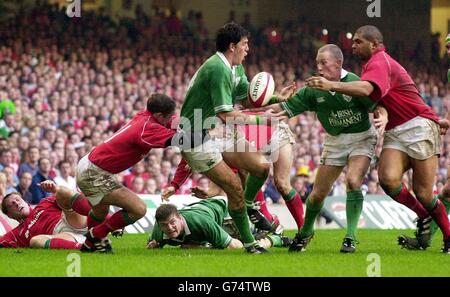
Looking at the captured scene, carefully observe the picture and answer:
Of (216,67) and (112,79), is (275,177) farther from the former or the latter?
(112,79)

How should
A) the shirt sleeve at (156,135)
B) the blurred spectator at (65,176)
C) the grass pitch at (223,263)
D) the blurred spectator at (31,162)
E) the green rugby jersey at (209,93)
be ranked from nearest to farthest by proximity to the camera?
the grass pitch at (223,263) < the shirt sleeve at (156,135) < the green rugby jersey at (209,93) < the blurred spectator at (31,162) < the blurred spectator at (65,176)

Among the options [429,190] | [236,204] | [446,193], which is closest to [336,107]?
[429,190]

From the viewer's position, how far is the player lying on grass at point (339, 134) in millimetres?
9844

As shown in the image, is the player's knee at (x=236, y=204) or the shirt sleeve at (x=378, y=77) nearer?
the shirt sleeve at (x=378, y=77)

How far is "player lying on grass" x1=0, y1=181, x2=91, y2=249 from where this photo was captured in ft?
34.9

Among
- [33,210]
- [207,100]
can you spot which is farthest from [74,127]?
[207,100]

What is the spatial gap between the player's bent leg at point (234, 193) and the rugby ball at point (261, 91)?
0.77 m

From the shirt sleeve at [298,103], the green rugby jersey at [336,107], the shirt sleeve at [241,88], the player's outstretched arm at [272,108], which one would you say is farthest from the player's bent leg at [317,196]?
the shirt sleeve at [241,88]

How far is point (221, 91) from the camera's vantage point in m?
9.43

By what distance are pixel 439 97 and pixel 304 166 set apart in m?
7.01

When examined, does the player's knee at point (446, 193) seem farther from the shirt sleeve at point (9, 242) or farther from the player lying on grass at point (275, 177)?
the shirt sleeve at point (9, 242)

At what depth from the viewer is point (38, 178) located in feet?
52.5

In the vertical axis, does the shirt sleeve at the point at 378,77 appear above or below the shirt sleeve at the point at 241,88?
above

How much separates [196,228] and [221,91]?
1627mm
